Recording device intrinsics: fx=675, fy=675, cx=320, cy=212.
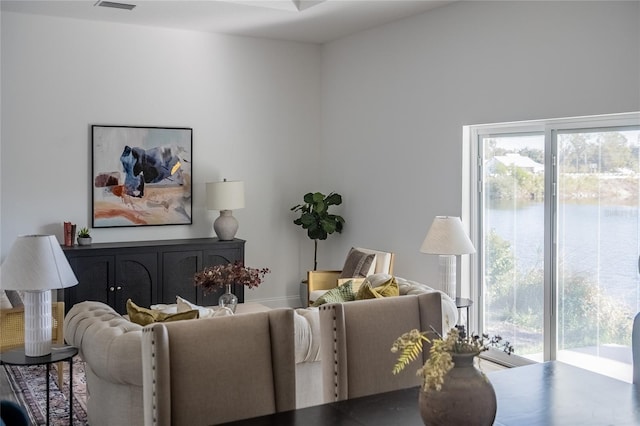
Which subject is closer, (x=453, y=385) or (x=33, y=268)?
(x=453, y=385)

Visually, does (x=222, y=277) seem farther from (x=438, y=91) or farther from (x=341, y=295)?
(x=438, y=91)

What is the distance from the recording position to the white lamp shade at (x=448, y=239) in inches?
204

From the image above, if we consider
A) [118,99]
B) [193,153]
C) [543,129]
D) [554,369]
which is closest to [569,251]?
[543,129]

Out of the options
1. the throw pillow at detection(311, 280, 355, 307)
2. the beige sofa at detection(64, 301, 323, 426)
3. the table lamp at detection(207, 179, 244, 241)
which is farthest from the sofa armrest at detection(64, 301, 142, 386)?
the table lamp at detection(207, 179, 244, 241)

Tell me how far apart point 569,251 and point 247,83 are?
13.2ft

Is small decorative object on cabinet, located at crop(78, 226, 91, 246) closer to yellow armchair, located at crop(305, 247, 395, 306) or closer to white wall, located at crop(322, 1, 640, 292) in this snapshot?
yellow armchair, located at crop(305, 247, 395, 306)

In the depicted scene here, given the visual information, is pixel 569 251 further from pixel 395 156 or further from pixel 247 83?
pixel 247 83

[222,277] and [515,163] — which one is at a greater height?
[515,163]

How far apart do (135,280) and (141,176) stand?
1107 mm

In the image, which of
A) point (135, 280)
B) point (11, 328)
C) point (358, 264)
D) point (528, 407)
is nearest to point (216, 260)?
point (135, 280)

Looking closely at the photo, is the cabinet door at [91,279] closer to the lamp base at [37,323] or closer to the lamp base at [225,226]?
the lamp base at [225,226]

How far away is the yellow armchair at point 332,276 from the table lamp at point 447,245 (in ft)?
3.37

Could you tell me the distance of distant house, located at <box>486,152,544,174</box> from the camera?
17.6ft

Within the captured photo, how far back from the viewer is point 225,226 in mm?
7062
